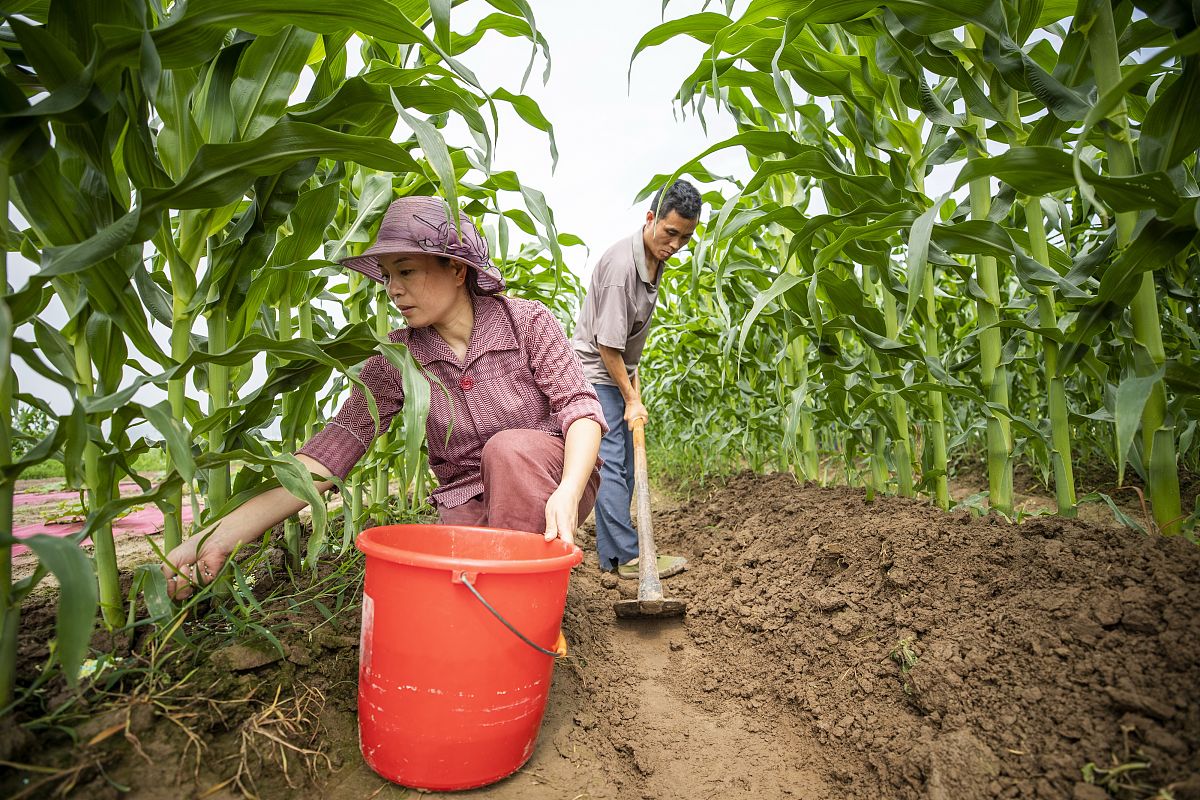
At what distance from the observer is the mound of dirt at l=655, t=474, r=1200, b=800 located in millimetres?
950

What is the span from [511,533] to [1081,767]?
1058 mm

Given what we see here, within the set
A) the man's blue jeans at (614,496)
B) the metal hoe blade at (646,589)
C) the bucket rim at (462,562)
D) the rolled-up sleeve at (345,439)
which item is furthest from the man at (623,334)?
the bucket rim at (462,562)

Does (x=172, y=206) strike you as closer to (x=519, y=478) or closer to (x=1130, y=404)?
(x=519, y=478)

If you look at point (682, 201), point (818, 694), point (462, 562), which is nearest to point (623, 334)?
point (682, 201)

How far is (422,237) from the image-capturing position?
1476 millimetres

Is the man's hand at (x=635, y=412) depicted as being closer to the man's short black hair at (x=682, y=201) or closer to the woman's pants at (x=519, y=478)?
the man's short black hair at (x=682, y=201)

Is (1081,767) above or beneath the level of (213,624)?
beneath

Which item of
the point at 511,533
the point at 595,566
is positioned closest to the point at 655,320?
the point at 595,566

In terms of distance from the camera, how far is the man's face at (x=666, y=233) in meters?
2.78

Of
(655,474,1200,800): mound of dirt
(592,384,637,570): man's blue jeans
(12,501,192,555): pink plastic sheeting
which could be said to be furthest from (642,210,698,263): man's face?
(12,501,192,555): pink plastic sheeting

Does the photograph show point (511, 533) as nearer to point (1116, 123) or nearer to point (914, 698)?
point (914, 698)

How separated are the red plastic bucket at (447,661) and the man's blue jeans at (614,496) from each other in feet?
5.13

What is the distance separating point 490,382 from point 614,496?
51.6 inches

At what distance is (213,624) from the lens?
4.18 ft
